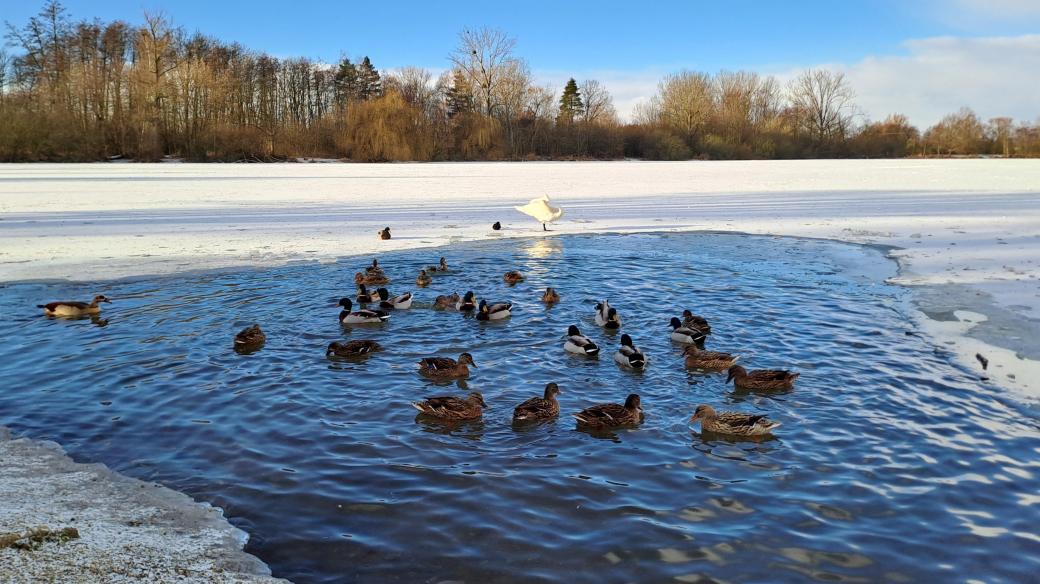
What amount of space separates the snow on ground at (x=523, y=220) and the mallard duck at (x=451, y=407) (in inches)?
177

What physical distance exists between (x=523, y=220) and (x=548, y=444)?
12.4 m

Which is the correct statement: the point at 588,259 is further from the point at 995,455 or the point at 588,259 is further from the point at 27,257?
the point at 27,257

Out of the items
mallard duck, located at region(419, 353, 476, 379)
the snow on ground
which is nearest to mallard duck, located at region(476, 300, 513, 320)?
mallard duck, located at region(419, 353, 476, 379)

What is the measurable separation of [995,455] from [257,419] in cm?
523

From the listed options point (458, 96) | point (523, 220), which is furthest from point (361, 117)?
point (523, 220)

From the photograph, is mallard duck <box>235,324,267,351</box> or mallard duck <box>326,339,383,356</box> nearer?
mallard duck <box>326,339,383,356</box>

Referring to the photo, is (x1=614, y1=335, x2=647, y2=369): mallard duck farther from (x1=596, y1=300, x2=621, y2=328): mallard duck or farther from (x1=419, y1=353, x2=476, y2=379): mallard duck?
(x1=419, y1=353, x2=476, y2=379): mallard duck

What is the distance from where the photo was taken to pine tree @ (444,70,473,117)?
64.0m

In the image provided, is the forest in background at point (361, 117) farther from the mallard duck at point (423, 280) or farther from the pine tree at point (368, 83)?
the mallard duck at point (423, 280)

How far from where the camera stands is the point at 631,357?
6.95 meters

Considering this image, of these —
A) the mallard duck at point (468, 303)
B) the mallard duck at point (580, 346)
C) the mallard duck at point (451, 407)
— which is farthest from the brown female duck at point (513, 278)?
the mallard duck at point (451, 407)

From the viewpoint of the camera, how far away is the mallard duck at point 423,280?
35.0 feet

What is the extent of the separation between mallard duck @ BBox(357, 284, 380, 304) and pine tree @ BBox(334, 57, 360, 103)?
6229cm

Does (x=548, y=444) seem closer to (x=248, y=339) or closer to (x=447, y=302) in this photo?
(x=248, y=339)
